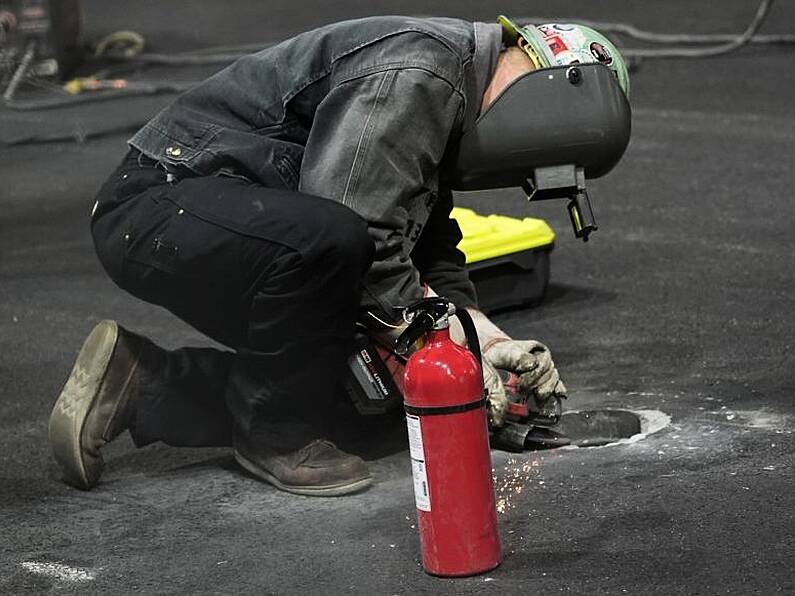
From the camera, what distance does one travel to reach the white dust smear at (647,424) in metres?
3.65

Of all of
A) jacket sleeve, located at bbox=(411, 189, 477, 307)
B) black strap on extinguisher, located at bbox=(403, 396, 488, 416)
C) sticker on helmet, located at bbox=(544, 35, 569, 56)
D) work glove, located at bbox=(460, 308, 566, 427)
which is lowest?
work glove, located at bbox=(460, 308, 566, 427)

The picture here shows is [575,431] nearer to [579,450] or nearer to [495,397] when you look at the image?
[579,450]

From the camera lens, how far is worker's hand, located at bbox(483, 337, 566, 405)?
3564mm

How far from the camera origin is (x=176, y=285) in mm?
3555

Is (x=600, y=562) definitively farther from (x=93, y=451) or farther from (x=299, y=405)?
(x=93, y=451)

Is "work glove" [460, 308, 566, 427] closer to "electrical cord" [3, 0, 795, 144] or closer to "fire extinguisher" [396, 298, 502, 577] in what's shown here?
"fire extinguisher" [396, 298, 502, 577]

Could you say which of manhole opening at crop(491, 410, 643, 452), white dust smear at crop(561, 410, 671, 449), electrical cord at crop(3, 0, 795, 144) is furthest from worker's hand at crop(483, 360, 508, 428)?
electrical cord at crop(3, 0, 795, 144)

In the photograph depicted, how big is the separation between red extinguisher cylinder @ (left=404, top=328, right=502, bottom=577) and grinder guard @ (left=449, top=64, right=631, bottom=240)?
82 centimetres

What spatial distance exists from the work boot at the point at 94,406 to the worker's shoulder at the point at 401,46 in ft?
3.17

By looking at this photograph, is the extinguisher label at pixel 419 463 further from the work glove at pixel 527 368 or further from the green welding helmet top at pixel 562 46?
the green welding helmet top at pixel 562 46

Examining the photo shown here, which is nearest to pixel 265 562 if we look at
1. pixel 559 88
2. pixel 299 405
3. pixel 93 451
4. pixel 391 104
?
pixel 299 405

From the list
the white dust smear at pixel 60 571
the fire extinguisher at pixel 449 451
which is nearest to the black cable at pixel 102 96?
the white dust smear at pixel 60 571

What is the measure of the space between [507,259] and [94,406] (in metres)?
1.83

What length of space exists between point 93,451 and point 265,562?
2.67ft
